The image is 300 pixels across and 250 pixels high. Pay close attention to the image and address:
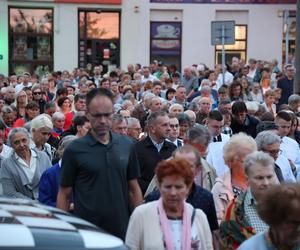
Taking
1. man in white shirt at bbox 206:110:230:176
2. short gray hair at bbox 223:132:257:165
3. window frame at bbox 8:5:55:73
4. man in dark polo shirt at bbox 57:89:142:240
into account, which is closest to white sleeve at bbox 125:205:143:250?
man in dark polo shirt at bbox 57:89:142:240

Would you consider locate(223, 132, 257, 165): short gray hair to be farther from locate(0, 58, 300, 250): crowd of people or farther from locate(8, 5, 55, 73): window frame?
locate(8, 5, 55, 73): window frame

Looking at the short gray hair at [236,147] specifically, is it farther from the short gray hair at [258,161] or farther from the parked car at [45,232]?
the parked car at [45,232]

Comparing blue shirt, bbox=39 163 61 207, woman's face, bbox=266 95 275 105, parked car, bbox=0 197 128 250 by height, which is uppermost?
parked car, bbox=0 197 128 250

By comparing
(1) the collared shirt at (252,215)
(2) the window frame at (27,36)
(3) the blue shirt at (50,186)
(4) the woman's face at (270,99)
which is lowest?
(3) the blue shirt at (50,186)

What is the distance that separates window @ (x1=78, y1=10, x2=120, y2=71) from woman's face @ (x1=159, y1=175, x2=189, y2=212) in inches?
1158

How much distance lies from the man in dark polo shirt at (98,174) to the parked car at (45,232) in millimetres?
1683

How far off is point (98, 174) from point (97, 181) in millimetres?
55

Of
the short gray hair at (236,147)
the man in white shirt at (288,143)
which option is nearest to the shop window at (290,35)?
the man in white shirt at (288,143)

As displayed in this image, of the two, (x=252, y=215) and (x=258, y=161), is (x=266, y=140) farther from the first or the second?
(x=252, y=215)

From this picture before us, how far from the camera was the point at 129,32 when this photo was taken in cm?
3422

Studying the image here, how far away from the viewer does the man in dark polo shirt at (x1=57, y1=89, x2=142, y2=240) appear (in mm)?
5730

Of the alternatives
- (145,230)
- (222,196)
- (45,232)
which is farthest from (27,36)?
(45,232)

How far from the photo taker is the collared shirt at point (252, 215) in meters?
5.39

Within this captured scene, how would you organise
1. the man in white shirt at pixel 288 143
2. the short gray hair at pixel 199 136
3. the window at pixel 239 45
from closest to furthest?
the short gray hair at pixel 199 136 < the man in white shirt at pixel 288 143 < the window at pixel 239 45
